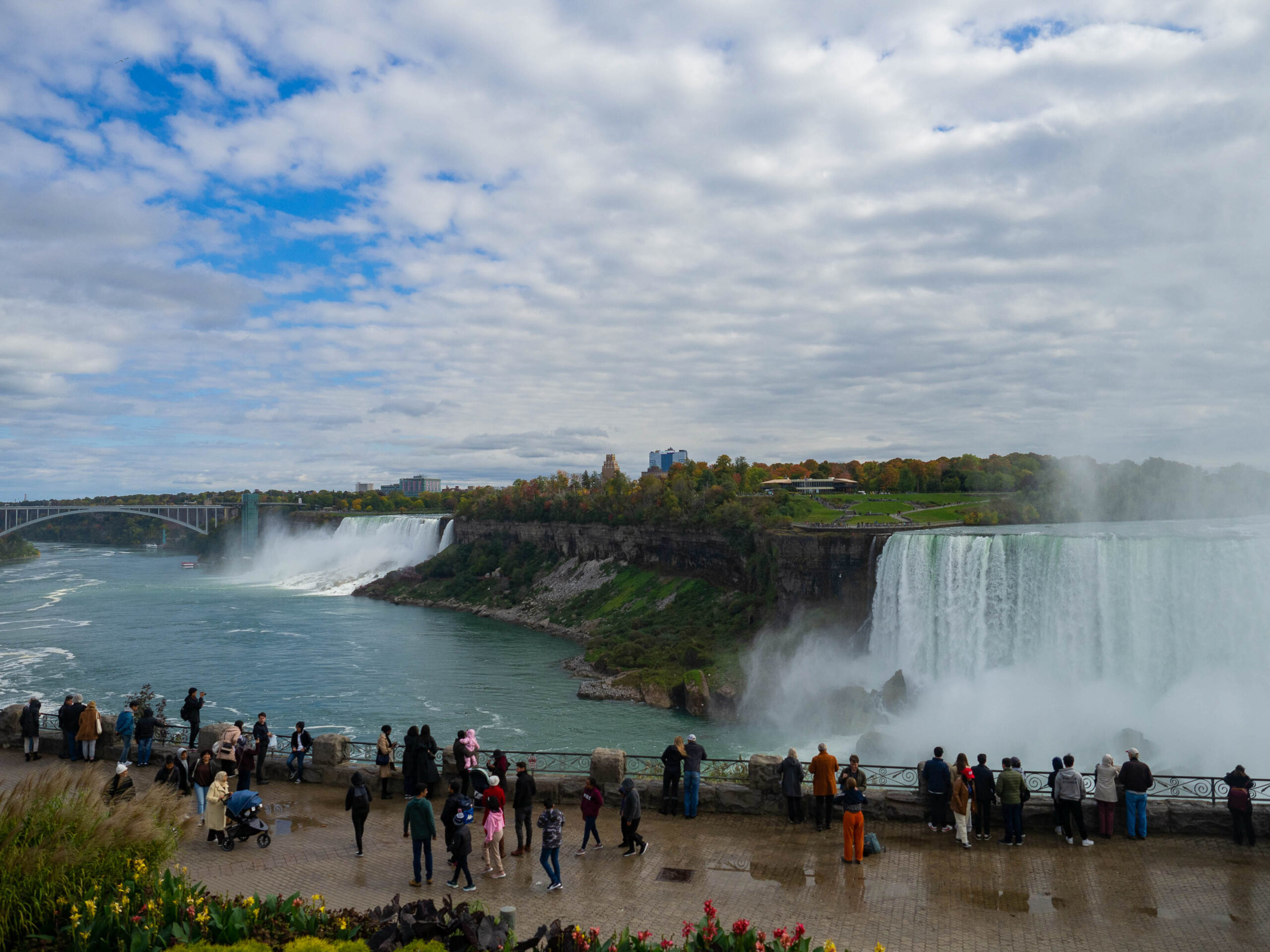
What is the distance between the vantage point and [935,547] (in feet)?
98.1

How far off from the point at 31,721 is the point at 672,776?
1098cm

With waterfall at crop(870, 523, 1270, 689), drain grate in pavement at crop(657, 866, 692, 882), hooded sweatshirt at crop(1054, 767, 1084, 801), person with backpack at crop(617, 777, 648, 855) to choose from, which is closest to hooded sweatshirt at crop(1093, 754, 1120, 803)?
hooded sweatshirt at crop(1054, 767, 1084, 801)

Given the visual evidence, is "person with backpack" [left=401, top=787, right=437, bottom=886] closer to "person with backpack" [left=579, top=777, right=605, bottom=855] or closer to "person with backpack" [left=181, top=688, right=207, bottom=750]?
"person with backpack" [left=579, top=777, right=605, bottom=855]

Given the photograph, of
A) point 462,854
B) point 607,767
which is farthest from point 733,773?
point 462,854

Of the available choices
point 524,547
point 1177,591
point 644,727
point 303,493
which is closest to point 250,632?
point 524,547

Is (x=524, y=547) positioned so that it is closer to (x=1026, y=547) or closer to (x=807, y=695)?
(x=807, y=695)

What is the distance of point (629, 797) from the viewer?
9.40 meters

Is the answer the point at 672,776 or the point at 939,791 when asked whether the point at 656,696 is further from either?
the point at 939,791

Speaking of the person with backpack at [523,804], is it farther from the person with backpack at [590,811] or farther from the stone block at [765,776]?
the stone block at [765,776]

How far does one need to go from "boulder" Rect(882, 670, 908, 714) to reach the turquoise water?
5.01 metres

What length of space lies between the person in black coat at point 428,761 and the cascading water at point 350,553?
59.7 m

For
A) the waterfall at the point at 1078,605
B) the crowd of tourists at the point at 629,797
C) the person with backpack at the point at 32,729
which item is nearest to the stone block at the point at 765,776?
the crowd of tourists at the point at 629,797

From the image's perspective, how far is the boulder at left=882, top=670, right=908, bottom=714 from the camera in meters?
27.3

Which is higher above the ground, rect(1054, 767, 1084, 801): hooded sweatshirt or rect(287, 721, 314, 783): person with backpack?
rect(1054, 767, 1084, 801): hooded sweatshirt
